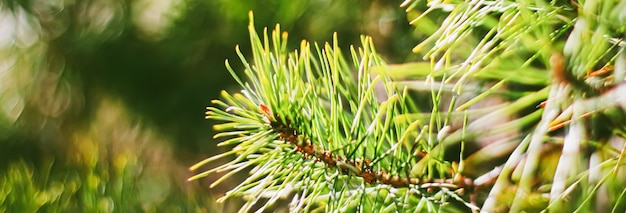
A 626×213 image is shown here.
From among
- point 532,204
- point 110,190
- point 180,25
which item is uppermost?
point 180,25

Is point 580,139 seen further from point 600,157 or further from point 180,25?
point 180,25

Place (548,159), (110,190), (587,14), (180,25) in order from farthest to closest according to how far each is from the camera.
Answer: (180,25)
(110,190)
(548,159)
(587,14)

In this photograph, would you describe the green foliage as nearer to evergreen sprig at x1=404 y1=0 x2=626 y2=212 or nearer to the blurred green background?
evergreen sprig at x1=404 y1=0 x2=626 y2=212

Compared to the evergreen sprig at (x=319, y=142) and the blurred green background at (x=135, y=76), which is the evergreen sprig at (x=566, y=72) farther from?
the blurred green background at (x=135, y=76)

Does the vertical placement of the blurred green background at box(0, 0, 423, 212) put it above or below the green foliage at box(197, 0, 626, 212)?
above

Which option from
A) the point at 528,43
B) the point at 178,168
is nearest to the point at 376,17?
the point at 178,168

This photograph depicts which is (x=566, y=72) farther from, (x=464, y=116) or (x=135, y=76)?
(x=135, y=76)

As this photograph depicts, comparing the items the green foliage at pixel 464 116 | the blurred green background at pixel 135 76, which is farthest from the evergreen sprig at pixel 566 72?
the blurred green background at pixel 135 76

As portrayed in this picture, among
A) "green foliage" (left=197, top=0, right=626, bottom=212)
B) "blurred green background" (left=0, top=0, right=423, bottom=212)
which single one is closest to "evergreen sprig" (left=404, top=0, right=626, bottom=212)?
"green foliage" (left=197, top=0, right=626, bottom=212)
